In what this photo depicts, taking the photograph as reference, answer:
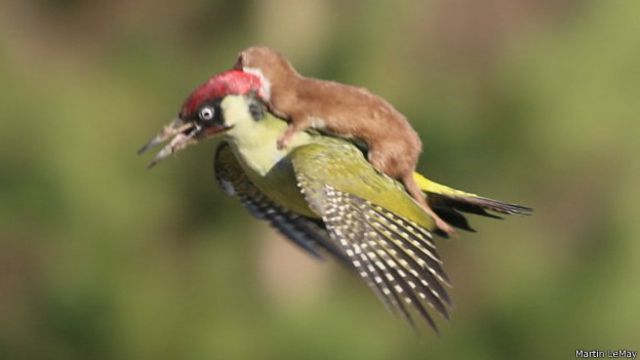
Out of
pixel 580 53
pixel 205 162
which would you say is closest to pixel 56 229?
pixel 205 162

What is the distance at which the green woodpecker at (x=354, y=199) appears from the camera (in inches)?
95.1

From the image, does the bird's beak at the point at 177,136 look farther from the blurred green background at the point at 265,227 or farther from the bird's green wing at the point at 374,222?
the blurred green background at the point at 265,227

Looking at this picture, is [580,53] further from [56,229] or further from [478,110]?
[56,229]

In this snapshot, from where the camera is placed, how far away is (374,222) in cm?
255

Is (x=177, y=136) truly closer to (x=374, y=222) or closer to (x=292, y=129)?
(x=292, y=129)

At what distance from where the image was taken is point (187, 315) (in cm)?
409

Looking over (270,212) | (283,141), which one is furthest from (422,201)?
(270,212)

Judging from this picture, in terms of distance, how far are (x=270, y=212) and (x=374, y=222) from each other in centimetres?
63

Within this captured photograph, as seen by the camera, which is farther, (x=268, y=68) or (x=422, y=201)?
(x=422, y=201)

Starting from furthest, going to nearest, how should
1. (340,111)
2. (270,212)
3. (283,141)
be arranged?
(270,212)
(283,141)
(340,111)

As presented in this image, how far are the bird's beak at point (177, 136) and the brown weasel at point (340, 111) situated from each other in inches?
4.4

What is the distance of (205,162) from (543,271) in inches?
35.1

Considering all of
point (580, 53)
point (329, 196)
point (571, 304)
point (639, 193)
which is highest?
point (329, 196)

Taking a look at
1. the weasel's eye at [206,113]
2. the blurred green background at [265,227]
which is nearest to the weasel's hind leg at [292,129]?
the weasel's eye at [206,113]
